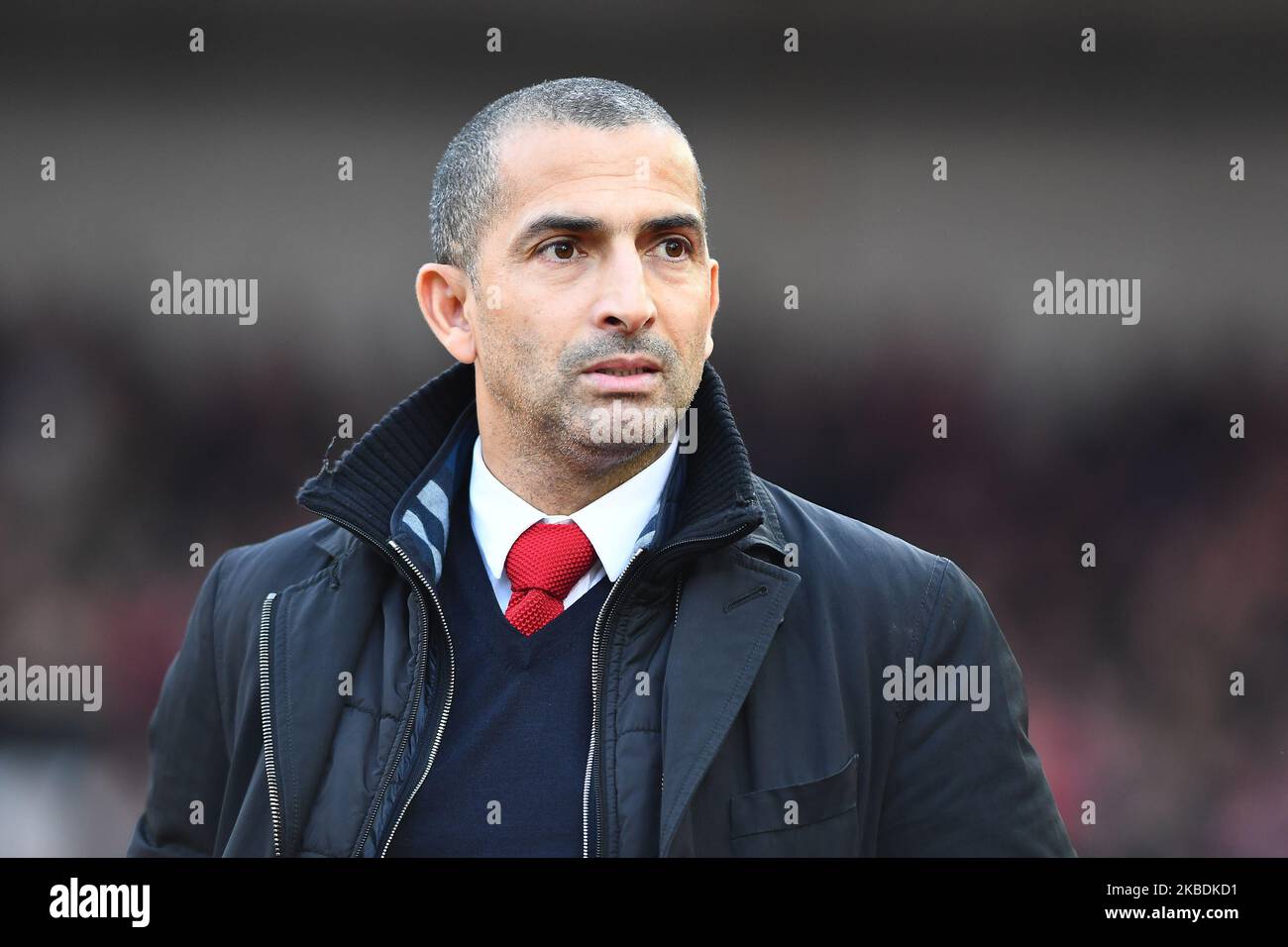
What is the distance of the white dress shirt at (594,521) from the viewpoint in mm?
2139

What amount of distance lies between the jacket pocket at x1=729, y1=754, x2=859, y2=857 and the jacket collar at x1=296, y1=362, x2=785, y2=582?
0.37 meters

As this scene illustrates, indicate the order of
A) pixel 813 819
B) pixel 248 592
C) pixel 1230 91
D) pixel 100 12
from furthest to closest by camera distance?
pixel 1230 91
pixel 100 12
pixel 248 592
pixel 813 819

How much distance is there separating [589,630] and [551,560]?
0.14 meters

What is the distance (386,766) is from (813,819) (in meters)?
0.63

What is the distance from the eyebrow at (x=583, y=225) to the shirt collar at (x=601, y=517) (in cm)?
36

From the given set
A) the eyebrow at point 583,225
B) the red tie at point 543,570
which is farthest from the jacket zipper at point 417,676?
the eyebrow at point 583,225

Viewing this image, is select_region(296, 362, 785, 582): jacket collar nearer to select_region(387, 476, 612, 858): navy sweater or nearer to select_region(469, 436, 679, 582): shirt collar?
select_region(469, 436, 679, 582): shirt collar

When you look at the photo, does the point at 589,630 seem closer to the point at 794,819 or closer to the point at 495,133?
the point at 794,819

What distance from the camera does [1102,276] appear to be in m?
5.24

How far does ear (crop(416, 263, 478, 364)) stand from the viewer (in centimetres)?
234

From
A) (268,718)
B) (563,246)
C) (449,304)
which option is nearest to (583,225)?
(563,246)

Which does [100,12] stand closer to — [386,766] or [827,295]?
[827,295]

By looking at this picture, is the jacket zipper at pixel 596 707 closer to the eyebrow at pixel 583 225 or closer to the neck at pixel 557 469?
the neck at pixel 557 469

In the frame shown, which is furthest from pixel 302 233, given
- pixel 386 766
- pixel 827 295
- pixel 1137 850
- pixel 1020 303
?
pixel 1137 850
